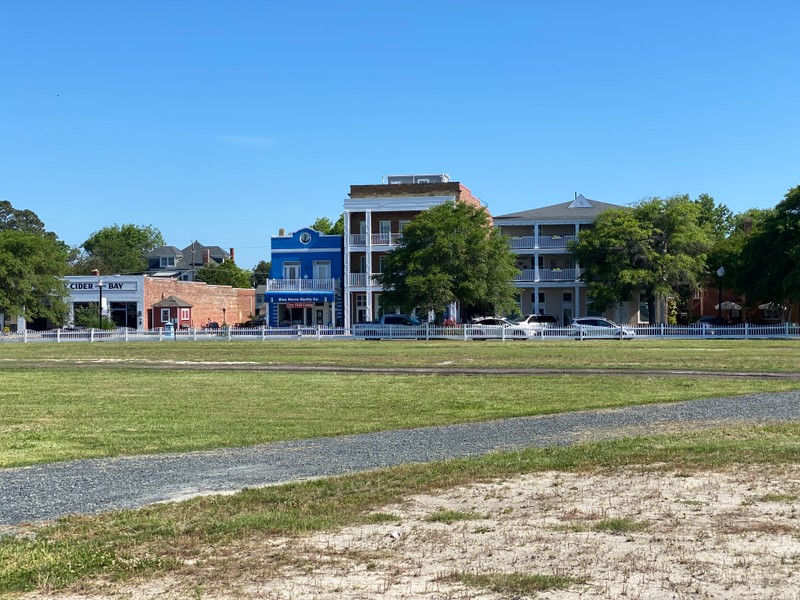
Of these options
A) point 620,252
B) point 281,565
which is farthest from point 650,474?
point 620,252

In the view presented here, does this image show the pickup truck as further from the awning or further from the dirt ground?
the dirt ground

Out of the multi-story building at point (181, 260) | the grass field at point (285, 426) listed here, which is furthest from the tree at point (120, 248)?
the grass field at point (285, 426)

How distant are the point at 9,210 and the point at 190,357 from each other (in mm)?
126772

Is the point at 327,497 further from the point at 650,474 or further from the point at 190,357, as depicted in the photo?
the point at 190,357

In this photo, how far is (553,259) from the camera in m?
82.3

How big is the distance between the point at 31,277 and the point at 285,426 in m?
58.5

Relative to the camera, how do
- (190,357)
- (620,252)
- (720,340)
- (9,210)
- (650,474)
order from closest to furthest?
(650,474) < (190,357) < (720,340) < (620,252) < (9,210)

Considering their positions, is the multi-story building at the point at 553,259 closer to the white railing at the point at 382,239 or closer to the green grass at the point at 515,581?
the white railing at the point at 382,239

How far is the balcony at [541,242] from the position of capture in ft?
261

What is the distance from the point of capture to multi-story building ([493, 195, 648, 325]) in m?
79.0

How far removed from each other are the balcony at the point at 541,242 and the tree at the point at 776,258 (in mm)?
17297

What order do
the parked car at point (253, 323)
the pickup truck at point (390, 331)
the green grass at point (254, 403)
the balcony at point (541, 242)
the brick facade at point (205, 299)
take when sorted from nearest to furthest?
the green grass at point (254, 403) → the pickup truck at point (390, 331) → the balcony at point (541, 242) → the brick facade at point (205, 299) → the parked car at point (253, 323)

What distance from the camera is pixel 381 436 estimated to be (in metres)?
15.8

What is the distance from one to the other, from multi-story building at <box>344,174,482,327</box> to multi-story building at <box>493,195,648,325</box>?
6.20 m
